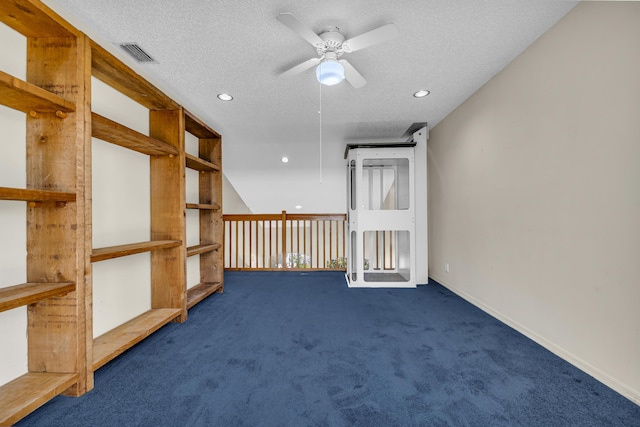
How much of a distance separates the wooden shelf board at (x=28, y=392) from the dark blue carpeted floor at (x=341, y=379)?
113 millimetres

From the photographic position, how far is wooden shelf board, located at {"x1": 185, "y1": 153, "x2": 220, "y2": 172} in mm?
2518

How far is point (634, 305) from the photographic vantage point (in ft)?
4.23

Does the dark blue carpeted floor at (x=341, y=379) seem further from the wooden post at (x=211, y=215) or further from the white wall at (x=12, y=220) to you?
the wooden post at (x=211, y=215)

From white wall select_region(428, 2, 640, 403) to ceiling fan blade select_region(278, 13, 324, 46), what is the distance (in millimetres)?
1631

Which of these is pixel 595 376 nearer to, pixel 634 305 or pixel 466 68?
pixel 634 305

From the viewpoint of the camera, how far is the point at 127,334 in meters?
1.80

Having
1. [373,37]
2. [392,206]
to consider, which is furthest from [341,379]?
[392,206]

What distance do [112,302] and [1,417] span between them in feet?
3.06

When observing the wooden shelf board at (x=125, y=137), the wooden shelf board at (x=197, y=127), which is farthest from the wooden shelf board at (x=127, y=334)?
the wooden shelf board at (x=197, y=127)

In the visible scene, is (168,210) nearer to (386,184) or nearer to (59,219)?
(59,219)

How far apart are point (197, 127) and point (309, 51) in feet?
4.98

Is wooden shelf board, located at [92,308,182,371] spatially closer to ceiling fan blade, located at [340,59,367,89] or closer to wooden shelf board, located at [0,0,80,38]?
wooden shelf board, located at [0,0,80,38]

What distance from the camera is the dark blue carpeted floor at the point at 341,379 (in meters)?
1.21

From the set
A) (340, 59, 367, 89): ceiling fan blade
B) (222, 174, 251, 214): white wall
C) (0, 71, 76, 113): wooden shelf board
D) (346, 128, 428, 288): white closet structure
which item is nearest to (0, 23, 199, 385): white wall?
(0, 71, 76, 113): wooden shelf board
